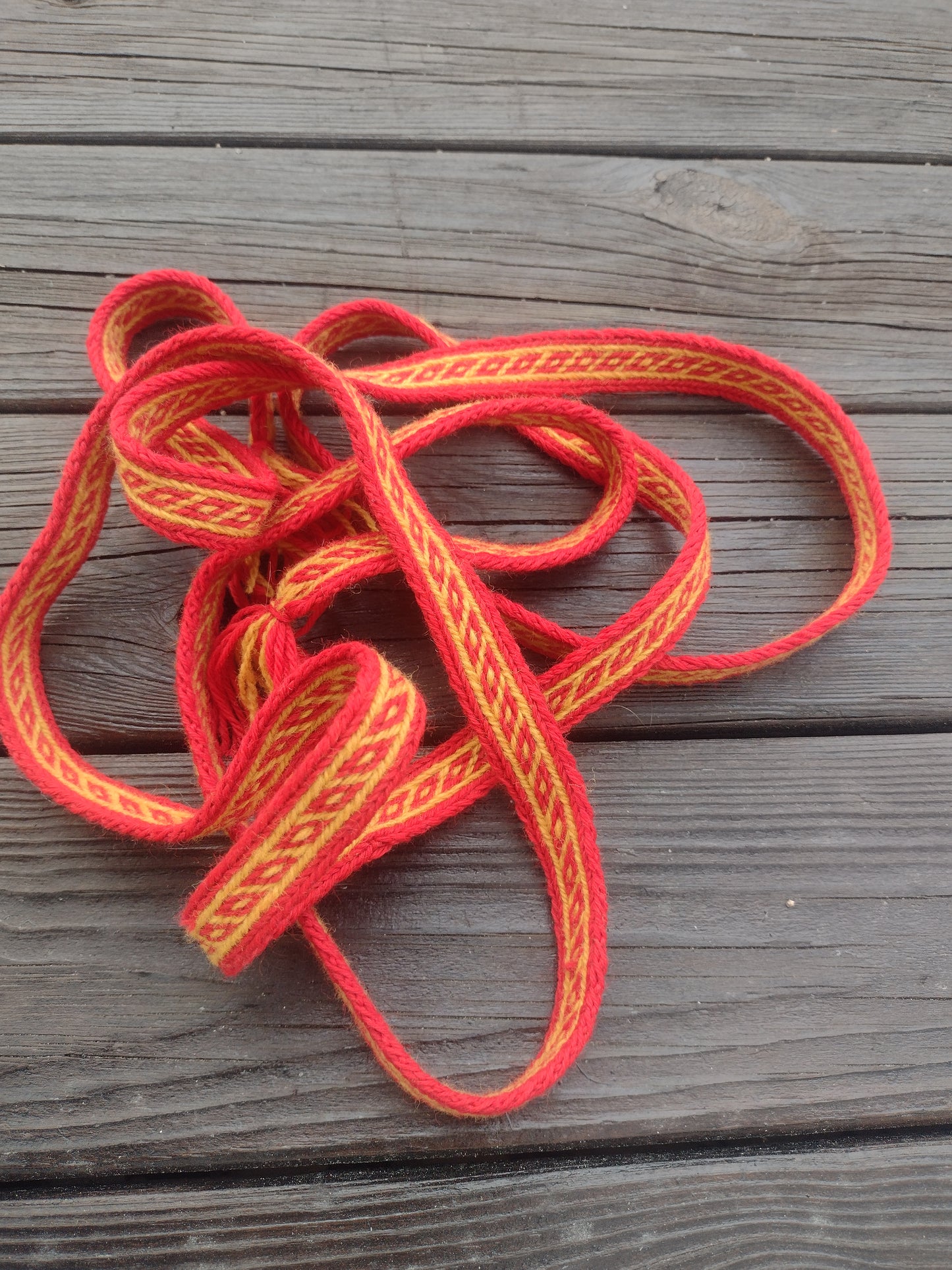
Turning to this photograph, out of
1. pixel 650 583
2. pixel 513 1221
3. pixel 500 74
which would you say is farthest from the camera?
pixel 500 74

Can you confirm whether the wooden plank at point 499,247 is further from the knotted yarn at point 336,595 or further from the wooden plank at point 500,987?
the wooden plank at point 500,987

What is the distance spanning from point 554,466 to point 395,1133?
50cm

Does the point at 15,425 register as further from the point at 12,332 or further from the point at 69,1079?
the point at 69,1079

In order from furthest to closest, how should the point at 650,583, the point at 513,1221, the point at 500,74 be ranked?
the point at 500,74
the point at 650,583
the point at 513,1221

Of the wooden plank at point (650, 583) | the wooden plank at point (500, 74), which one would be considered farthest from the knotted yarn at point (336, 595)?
the wooden plank at point (500, 74)

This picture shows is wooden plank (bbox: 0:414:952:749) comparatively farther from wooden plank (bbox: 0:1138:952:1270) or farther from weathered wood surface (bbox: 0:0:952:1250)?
wooden plank (bbox: 0:1138:952:1270)

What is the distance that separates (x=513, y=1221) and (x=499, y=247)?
749 millimetres

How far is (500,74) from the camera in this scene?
0.71 metres

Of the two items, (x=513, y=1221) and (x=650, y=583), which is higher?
(x=650, y=583)

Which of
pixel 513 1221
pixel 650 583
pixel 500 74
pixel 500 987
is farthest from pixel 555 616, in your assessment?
pixel 500 74

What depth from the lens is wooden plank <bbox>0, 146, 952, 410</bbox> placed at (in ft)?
2.15

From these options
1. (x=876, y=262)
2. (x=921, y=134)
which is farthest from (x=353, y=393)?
(x=921, y=134)

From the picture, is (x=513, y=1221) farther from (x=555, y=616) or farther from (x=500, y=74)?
(x=500, y=74)

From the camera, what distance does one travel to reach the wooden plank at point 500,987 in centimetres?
50
